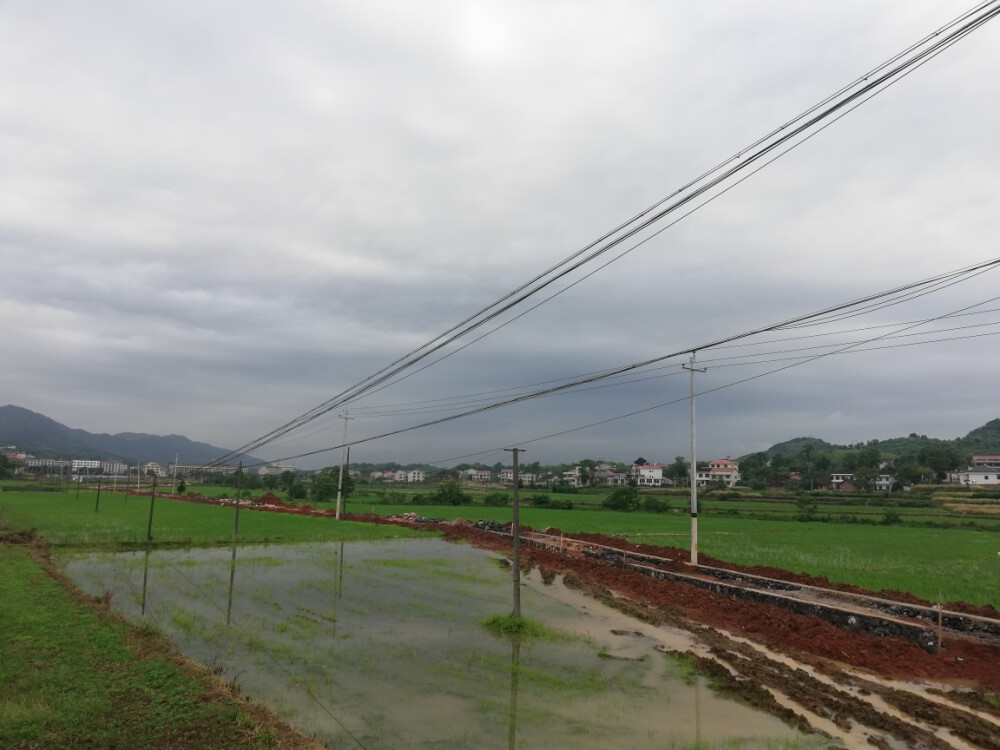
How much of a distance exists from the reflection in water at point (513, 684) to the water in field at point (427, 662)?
0.12 feet

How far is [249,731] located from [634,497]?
66.8 meters

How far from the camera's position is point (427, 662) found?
12.0 metres

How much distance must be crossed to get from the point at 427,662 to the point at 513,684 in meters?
2.06

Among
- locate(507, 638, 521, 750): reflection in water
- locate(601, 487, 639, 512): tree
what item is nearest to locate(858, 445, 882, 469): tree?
locate(601, 487, 639, 512): tree

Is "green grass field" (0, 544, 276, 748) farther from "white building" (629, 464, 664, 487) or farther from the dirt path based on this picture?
"white building" (629, 464, 664, 487)

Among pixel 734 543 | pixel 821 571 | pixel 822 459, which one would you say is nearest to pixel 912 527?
pixel 734 543

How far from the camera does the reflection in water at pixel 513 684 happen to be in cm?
858

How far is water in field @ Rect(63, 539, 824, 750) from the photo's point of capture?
29.0ft

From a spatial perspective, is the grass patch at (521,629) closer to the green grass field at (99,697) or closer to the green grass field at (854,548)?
the green grass field at (99,697)

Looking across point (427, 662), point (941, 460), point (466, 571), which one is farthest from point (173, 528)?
point (941, 460)

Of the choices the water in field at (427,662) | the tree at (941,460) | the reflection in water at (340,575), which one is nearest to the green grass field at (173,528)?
the reflection in water at (340,575)

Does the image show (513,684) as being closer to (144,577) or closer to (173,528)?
(144,577)

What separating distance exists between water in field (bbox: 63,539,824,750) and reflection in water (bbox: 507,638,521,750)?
35mm

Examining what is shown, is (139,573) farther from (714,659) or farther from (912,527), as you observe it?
(912,527)
